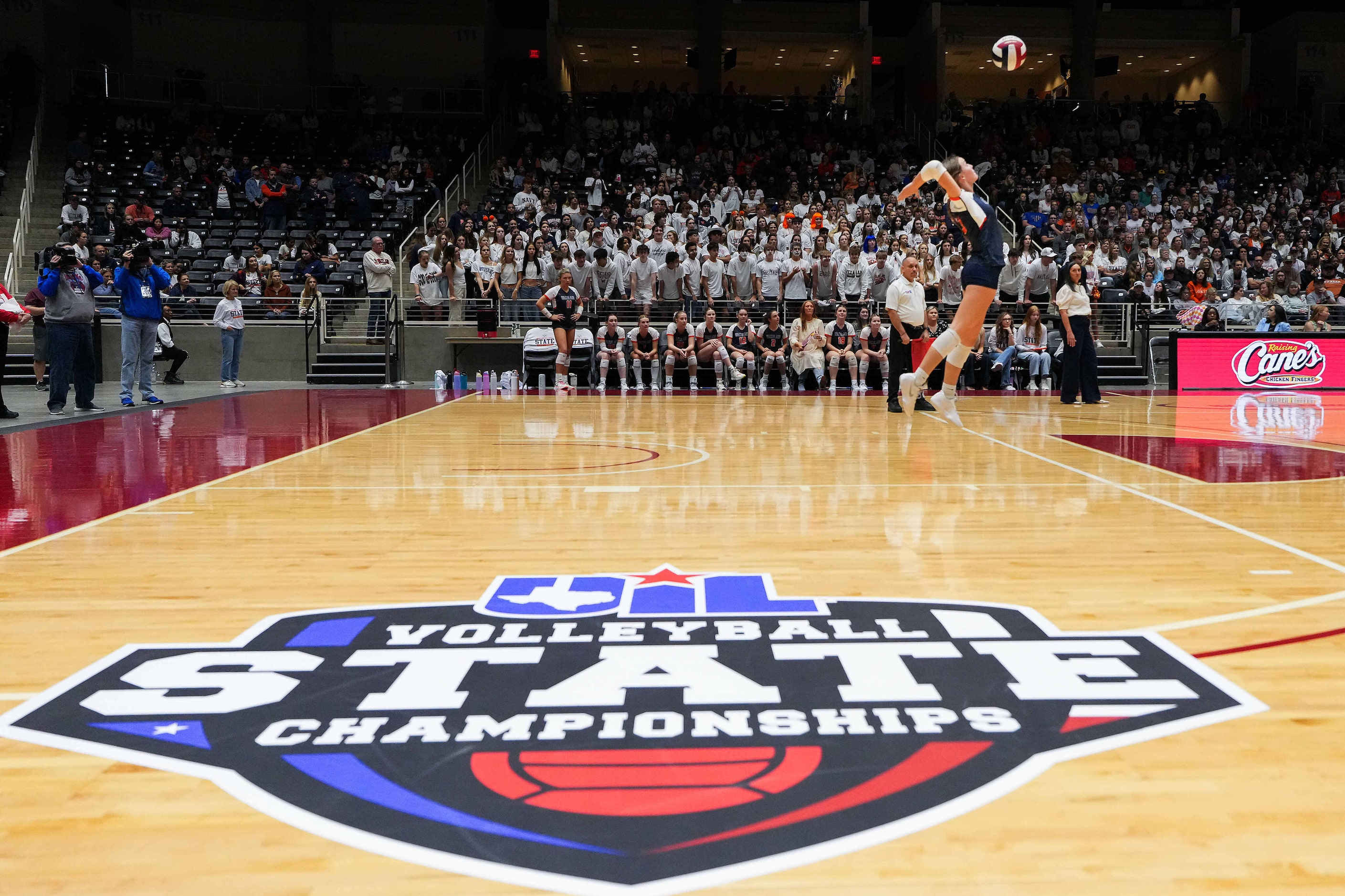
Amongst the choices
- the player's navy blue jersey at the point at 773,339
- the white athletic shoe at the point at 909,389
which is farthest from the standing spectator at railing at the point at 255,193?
the white athletic shoe at the point at 909,389

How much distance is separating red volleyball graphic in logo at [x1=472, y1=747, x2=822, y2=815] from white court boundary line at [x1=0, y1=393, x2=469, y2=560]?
3.02 metres

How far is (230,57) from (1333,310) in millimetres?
25079

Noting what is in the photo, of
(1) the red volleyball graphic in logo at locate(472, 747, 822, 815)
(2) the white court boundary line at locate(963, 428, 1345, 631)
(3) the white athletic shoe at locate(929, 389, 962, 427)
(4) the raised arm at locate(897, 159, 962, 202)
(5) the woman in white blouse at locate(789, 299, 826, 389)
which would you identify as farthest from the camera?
(5) the woman in white blouse at locate(789, 299, 826, 389)

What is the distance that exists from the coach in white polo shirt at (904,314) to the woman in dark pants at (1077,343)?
1.97 meters

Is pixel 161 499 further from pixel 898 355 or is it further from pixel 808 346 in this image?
pixel 808 346

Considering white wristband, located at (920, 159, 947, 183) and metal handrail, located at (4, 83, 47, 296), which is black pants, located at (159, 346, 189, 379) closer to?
metal handrail, located at (4, 83, 47, 296)

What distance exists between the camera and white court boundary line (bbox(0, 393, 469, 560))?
4438mm

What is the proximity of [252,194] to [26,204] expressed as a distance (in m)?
4.46

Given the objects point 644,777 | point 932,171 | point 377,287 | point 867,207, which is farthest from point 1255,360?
point 644,777

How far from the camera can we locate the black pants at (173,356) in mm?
17047

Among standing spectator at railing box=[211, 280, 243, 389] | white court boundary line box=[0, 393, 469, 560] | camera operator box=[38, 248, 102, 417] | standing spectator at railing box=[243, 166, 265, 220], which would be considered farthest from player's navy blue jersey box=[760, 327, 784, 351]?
standing spectator at railing box=[243, 166, 265, 220]

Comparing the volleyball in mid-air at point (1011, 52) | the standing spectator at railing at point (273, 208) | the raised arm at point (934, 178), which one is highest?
the volleyball in mid-air at point (1011, 52)

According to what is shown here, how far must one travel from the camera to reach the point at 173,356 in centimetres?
1708

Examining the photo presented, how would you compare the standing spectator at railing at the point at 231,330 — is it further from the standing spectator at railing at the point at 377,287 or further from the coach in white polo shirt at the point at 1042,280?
the coach in white polo shirt at the point at 1042,280
